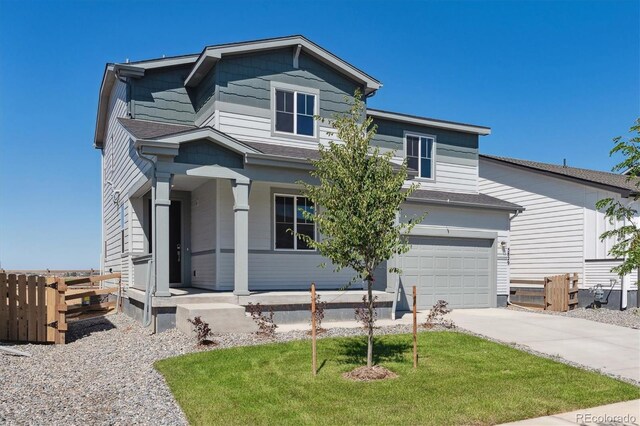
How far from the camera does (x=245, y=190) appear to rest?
11.2m

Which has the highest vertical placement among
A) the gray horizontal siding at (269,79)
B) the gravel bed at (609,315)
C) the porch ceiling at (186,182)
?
the gray horizontal siding at (269,79)

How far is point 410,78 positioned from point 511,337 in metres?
10.9

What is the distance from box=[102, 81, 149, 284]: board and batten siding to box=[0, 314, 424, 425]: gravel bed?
3.29 metres

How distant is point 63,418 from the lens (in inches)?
215

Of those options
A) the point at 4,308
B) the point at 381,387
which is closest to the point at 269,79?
the point at 4,308

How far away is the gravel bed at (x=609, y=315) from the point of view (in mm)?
12812

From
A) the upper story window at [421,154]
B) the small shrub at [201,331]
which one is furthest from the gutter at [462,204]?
the small shrub at [201,331]

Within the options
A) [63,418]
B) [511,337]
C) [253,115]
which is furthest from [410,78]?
[63,418]

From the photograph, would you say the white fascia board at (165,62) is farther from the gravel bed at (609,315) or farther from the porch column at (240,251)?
the gravel bed at (609,315)

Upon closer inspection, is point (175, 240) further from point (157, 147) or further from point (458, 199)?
point (458, 199)

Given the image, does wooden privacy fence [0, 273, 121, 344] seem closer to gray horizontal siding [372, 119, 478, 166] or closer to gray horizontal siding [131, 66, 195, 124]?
gray horizontal siding [131, 66, 195, 124]

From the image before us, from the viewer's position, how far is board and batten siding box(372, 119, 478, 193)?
53.2ft

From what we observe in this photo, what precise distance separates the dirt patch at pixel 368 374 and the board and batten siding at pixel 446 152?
33.0 ft

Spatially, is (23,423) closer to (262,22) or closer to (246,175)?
(246,175)
